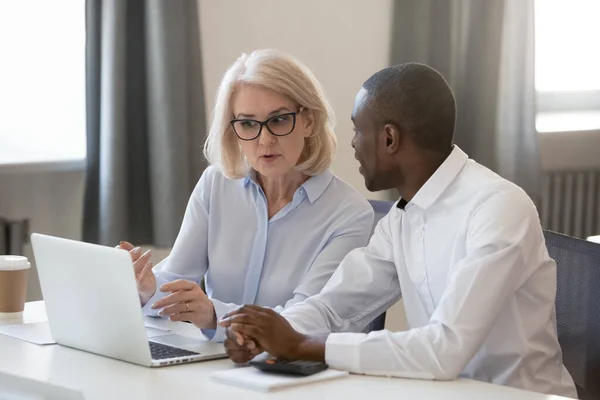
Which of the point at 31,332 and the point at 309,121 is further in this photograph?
the point at 309,121

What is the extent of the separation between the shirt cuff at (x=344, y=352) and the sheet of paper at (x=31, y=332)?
1.92 feet

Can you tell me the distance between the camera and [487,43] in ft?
15.0

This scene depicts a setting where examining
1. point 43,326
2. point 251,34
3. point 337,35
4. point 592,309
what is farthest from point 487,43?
point 43,326

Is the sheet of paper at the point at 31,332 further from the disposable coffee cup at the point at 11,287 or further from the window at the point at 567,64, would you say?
the window at the point at 567,64

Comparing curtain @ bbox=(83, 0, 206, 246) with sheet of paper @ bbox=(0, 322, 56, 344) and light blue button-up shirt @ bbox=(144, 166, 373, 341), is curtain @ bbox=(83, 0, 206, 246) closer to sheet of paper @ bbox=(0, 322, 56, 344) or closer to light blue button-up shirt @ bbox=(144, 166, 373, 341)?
light blue button-up shirt @ bbox=(144, 166, 373, 341)

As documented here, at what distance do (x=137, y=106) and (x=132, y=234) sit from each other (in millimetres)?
462

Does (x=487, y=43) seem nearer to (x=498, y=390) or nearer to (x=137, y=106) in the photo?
(x=137, y=106)

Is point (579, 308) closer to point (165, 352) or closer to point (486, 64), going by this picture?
point (165, 352)

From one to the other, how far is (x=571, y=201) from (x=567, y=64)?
2.28 feet

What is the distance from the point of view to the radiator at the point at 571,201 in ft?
16.0

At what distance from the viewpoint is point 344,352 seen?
1.73 metres

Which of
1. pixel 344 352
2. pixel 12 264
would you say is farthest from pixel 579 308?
pixel 12 264

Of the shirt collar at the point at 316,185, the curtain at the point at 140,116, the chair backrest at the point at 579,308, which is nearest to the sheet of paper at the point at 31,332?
the shirt collar at the point at 316,185

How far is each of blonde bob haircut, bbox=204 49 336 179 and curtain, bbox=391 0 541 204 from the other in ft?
6.92
